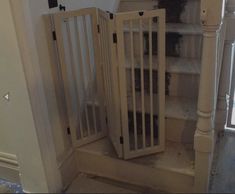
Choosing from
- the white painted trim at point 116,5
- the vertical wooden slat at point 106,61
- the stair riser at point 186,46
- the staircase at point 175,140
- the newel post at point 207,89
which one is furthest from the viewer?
the white painted trim at point 116,5

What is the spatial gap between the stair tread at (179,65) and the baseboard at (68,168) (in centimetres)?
64

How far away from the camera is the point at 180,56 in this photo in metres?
1.91

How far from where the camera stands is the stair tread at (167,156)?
1.51m

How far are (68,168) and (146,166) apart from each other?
1.52 feet

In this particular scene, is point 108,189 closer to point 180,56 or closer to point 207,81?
point 207,81

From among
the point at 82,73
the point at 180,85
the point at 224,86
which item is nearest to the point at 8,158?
the point at 82,73

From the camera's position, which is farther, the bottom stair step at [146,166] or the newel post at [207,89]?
the bottom stair step at [146,166]

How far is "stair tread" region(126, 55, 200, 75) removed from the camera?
67.5 inches

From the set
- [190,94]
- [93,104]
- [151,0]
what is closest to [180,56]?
[190,94]

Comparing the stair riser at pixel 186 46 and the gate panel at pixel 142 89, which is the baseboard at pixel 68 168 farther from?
the stair riser at pixel 186 46

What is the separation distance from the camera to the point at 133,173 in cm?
162

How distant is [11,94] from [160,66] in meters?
0.72

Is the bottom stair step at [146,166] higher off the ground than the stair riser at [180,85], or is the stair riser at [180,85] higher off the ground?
the stair riser at [180,85]

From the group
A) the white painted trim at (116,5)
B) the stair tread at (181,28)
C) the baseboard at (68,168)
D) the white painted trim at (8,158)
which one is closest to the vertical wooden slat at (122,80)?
the baseboard at (68,168)
